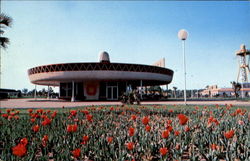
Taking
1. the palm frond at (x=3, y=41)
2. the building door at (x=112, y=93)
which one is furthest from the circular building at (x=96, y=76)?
the palm frond at (x=3, y=41)

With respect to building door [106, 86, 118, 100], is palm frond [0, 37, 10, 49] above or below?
above

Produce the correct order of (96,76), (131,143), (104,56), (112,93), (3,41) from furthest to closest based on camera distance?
(104,56)
(112,93)
(96,76)
(3,41)
(131,143)

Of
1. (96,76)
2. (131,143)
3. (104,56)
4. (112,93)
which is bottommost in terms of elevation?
(131,143)

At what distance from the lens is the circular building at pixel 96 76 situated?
3039cm

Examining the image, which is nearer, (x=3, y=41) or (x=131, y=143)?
(x=131, y=143)

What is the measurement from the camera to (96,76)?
30.7 m

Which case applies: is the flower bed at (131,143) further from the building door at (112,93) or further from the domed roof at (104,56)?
the domed roof at (104,56)

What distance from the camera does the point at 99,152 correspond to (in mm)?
2740

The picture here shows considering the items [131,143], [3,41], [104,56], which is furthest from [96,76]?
[131,143]

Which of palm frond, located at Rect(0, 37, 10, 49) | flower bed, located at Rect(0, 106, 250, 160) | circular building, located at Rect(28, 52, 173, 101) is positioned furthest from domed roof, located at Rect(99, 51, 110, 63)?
flower bed, located at Rect(0, 106, 250, 160)

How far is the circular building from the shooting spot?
30391mm

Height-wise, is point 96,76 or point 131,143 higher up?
point 96,76

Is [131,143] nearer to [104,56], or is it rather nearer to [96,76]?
[96,76]

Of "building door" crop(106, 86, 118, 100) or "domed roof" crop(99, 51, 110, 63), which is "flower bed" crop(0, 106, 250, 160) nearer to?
"building door" crop(106, 86, 118, 100)
